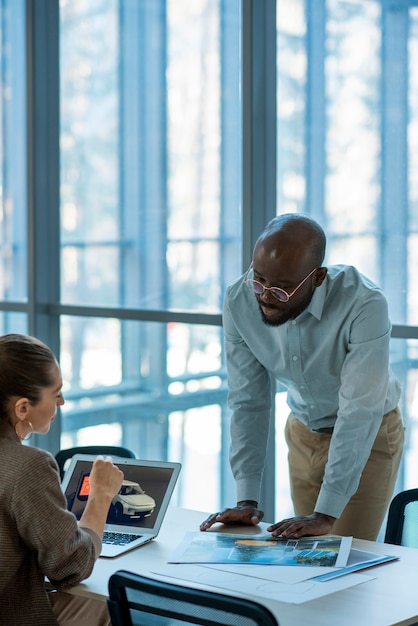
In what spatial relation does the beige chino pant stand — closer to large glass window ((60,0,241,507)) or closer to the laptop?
the laptop

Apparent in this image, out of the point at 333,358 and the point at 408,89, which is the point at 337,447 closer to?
the point at 333,358

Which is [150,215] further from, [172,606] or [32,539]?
[172,606]

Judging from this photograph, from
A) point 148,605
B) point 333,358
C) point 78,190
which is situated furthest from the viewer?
point 78,190

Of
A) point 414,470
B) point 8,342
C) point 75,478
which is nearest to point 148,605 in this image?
point 8,342

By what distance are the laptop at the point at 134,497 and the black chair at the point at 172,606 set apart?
A: 64cm

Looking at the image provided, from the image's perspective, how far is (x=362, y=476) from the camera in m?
3.10

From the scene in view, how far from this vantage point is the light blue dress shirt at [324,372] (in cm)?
280

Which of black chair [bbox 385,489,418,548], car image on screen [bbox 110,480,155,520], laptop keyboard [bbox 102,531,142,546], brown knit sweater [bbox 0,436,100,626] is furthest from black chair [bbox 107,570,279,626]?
black chair [bbox 385,489,418,548]

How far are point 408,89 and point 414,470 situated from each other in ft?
4.81

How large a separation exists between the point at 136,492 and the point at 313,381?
67cm

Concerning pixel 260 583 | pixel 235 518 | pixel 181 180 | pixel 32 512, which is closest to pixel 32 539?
pixel 32 512

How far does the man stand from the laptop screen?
0.49 ft

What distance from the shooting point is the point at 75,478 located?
287cm

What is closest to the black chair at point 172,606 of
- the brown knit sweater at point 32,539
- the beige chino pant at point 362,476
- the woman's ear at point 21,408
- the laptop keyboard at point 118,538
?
the brown knit sweater at point 32,539
